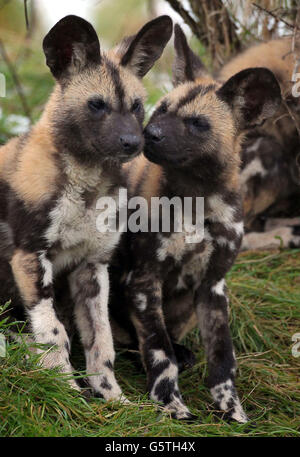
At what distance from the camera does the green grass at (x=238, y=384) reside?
12.2ft

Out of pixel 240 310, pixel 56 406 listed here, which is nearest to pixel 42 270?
pixel 56 406

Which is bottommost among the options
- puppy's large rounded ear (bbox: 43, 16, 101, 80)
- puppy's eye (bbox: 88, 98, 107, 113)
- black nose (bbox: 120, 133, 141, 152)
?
black nose (bbox: 120, 133, 141, 152)

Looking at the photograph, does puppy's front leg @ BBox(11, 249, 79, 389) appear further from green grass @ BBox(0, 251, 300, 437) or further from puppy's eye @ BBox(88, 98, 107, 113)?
puppy's eye @ BBox(88, 98, 107, 113)

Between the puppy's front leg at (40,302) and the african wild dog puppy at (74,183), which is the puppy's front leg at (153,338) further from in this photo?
the puppy's front leg at (40,302)

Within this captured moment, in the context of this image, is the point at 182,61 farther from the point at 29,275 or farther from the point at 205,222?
the point at 29,275

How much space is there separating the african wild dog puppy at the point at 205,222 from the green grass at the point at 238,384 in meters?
0.26

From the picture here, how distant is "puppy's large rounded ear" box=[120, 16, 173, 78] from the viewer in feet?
14.7

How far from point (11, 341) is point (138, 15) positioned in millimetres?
5093

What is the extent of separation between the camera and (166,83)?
25.5 feet

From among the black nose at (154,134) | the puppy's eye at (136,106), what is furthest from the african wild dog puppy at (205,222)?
the puppy's eye at (136,106)

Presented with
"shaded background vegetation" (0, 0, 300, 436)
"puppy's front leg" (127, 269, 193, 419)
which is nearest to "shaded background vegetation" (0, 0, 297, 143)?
"shaded background vegetation" (0, 0, 300, 436)

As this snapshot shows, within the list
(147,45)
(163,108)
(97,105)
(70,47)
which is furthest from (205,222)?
(70,47)

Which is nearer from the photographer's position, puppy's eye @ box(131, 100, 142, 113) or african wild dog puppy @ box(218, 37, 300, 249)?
puppy's eye @ box(131, 100, 142, 113)
